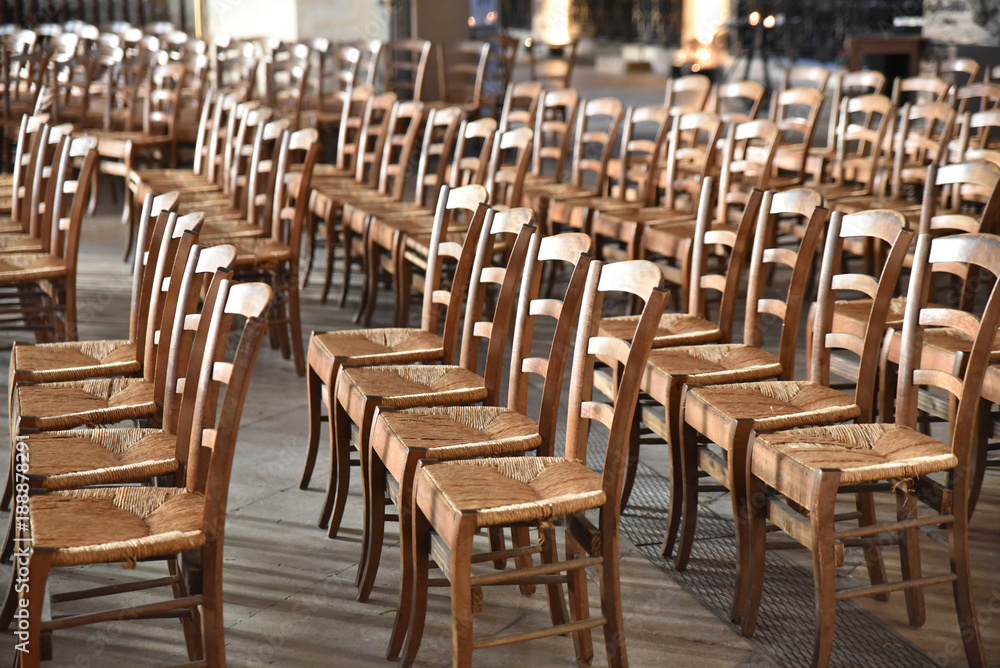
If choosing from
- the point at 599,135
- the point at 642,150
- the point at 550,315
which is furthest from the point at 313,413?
the point at 599,135

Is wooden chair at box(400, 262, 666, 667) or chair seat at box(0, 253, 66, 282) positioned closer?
wooden chair at box(400, 262, 666, 667)

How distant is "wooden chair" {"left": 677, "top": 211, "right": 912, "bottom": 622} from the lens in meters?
2.63

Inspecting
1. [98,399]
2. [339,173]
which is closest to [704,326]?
[98,399]

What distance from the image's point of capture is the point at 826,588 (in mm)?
2309

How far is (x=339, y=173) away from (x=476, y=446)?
407cm

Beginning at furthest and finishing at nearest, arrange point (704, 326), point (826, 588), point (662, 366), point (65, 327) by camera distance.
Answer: point (65, 327) → point (704, 326) → point (662, 366) → point (826, 588)

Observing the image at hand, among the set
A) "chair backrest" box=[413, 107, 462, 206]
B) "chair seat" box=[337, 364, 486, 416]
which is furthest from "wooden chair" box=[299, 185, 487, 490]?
"chair backrest" box=[413, 107, 462, 206]

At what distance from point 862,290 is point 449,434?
1.16 metres

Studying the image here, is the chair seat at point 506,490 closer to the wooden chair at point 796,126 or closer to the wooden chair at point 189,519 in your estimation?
the wooden chair at point 189,519

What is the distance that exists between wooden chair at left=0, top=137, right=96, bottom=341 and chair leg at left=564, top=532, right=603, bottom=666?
2.36m

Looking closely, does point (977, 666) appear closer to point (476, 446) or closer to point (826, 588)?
point (826, 588)

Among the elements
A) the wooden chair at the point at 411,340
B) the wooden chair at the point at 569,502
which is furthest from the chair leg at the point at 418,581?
the wooden chair at the point at 411,340

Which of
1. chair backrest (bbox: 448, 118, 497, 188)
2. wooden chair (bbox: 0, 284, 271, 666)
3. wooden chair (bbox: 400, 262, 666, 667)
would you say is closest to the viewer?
wooden chair (bbox: 0, 284, 271, 666)

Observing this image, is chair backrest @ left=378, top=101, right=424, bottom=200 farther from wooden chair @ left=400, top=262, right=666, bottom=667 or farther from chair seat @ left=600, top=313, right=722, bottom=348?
wooden chair @ left=400, top=262, right=666, bottom=667
